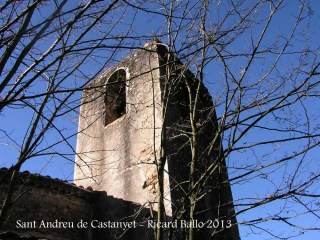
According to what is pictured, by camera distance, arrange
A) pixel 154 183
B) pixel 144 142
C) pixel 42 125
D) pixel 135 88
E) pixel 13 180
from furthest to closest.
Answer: pixel 135 88 → pixel 144 142 → pixel 154 183 → pixel 42 125 → pixel 13 180

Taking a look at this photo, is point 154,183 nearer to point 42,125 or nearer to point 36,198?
point 36,198

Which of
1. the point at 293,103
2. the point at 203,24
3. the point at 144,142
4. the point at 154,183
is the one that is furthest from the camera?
the point at 144,142

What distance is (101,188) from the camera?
7086 millimetres

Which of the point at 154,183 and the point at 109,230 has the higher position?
the point at 154,183

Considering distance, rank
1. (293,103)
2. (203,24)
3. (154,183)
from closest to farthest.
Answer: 1. (293,103)
2. (203,24)
3. (154,183)

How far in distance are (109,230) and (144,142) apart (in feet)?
5.74

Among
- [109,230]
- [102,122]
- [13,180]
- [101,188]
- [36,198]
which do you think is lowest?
[13,180]

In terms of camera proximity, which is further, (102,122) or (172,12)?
(102,122)

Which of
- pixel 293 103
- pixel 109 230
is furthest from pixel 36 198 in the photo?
pixel 293 103

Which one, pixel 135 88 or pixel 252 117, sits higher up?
pixel 135 88

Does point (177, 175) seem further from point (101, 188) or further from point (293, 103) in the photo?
point (293, 103)

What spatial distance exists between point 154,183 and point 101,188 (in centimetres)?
162

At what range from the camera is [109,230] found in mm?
6273

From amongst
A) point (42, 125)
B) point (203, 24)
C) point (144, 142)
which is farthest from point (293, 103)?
point (144, 142)
